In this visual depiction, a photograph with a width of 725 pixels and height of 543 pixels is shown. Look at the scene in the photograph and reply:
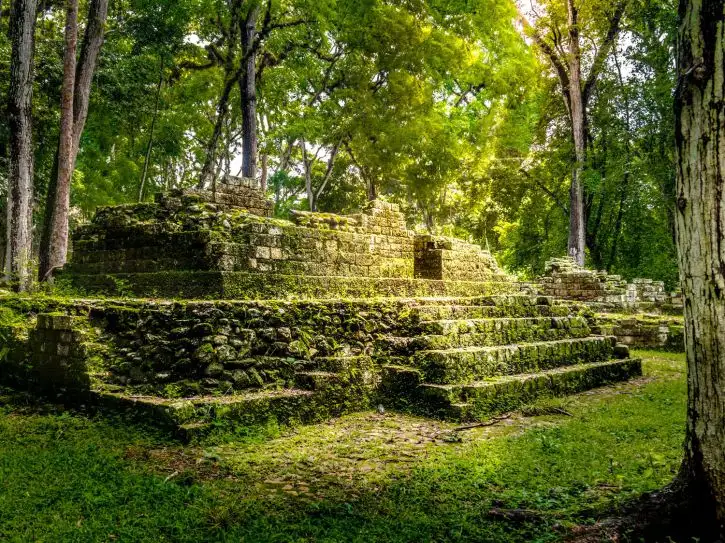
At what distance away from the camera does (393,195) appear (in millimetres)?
31484

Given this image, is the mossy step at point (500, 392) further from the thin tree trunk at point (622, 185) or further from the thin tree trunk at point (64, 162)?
the thin tree trunk at point (622, 185)

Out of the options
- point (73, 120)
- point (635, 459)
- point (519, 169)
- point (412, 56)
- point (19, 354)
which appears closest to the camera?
point (635, 459)

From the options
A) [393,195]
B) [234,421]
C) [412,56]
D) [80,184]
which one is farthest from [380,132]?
[234,421]

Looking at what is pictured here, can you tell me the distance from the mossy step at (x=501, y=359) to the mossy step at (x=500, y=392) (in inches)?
8.2

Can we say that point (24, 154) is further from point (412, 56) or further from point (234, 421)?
point (412, 56)

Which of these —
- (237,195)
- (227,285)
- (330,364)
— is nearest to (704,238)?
(330,364)

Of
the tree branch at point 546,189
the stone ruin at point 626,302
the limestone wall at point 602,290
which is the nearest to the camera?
the stone ruin at point 626,302

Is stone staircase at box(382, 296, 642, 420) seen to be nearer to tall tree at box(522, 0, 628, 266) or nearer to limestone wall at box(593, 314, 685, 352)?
limestone wall at box(593, 314, 685, 352)

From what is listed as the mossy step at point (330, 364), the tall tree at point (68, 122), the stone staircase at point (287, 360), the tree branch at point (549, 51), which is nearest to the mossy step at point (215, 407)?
the stone staircase at point (287, 360)

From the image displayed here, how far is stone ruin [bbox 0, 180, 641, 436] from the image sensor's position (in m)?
6.21

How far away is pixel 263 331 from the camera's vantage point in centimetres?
693

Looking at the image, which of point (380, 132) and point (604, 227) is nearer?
point (380, 132)

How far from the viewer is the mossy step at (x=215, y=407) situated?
5426mm

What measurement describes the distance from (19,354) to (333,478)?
5.04m
